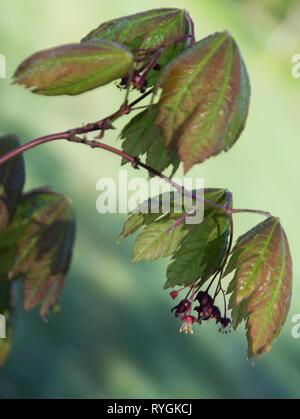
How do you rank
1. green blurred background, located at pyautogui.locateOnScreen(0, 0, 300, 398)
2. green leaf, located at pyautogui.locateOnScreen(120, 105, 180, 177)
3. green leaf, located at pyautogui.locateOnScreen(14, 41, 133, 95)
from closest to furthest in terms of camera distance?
green leaf, located at pyautogui.locateOnScreen(14, 41, 133, 95), green leaf, located at pyautogui.locateOnScreen(120, 105, 180, 177), green blurred background, located at pyautogui.locateOnScreen(0, 0, 300, 398)

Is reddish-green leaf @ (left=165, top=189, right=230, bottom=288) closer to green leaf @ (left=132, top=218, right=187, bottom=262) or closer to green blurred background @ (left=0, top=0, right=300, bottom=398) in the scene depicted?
green leaf @ (left=132, top=218, right=187, bottom=262)

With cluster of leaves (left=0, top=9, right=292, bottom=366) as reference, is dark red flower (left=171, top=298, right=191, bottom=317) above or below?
below

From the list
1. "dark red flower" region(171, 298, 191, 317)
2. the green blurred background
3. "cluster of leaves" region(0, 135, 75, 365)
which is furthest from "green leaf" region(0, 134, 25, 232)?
the green blurred background

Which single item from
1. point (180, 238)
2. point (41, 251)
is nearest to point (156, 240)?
point (180, 238)

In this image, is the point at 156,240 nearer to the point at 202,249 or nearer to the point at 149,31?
the point at 202,249

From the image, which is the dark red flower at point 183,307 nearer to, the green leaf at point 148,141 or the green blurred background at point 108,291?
the green leaf at point 148,141

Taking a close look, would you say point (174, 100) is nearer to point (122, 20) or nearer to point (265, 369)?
point (122, 20)

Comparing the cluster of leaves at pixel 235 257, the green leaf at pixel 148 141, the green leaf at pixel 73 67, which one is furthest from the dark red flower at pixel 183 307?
the green leaf at pixel 73 67
